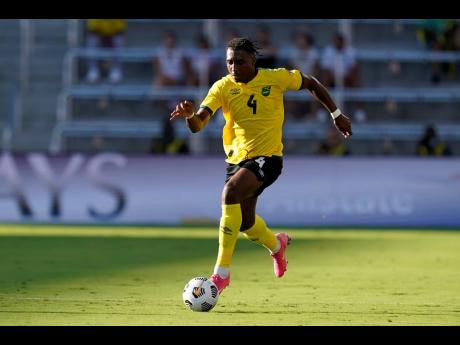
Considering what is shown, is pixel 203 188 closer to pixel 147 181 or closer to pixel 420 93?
pixel 147 181

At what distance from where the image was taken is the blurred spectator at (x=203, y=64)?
78.2ft

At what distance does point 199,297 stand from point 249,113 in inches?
76.4

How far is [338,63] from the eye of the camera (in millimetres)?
23984

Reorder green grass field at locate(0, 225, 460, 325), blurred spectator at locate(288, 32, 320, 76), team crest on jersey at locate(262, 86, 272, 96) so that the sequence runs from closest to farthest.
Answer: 1. green grass field at locate(0, 225, 460, 325)
2. team crest on jersey at locate(262, 86, 272, 96)
3. blurred spectator at locate(288, 32, 320, 76)

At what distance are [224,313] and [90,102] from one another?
16.4m

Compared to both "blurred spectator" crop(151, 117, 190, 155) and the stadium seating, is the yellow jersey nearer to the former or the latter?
"blurred spectator" crop(151, 117, 190, 155)

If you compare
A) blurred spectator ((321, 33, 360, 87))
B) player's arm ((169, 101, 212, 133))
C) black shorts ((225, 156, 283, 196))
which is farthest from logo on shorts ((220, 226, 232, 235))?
blurred spectator ((321, 33, 360, 87))

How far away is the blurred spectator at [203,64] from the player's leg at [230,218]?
46.9ft

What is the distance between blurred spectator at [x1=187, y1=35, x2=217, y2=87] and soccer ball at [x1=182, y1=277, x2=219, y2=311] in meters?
15.2

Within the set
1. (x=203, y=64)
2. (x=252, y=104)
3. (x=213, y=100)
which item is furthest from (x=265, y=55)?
(x=213, y=100)

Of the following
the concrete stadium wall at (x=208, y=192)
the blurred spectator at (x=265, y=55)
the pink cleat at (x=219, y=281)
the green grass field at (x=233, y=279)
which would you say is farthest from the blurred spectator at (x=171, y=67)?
the pink cleat at (x=219, y=281)

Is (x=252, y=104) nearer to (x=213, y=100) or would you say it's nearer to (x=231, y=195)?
(x=213, y=100)

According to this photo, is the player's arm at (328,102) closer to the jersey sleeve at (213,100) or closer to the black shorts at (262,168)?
the black shorts at (262,168)

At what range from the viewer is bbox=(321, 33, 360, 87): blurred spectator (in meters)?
23.9
